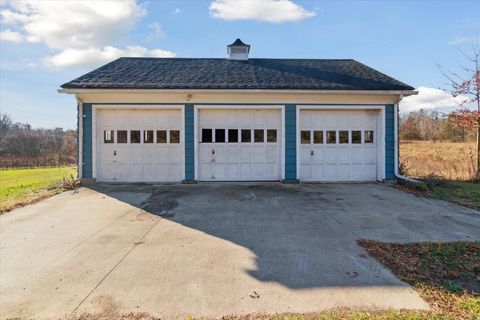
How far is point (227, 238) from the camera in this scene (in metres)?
4.65

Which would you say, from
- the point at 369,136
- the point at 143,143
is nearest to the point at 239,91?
the point at 143,143

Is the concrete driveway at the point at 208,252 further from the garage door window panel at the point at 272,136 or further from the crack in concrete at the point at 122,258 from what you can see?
the garage door window panel at the point at 272,136

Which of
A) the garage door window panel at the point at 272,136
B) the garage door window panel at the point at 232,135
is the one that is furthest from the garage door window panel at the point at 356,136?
the garage door window panel at the point at 232,135

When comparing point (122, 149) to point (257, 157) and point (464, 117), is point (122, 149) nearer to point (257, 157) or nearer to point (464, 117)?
point (257, 157)

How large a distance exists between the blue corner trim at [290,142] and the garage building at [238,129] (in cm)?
3

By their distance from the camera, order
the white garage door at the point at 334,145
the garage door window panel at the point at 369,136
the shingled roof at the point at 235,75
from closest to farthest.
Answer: the shingled roof at the point at 235,75 < the white garage door at the point at 334,145 < the garage door window panel at the point at 369,136

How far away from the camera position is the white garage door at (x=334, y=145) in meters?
10.1

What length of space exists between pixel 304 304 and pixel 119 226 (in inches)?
147

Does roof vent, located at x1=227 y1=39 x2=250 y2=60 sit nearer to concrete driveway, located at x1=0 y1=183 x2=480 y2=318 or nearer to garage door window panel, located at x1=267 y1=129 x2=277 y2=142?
garage door window panel, located at x1=267 y1=129 x2=277 y2=142

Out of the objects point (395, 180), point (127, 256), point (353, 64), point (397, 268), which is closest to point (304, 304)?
point (397, 268)

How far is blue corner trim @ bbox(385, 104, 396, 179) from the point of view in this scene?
A: 32.8ft

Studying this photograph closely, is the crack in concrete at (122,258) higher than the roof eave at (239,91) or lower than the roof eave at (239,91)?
lower

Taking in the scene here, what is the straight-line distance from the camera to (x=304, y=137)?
33.0 feet

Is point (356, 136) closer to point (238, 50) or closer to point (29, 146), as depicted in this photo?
point (238, 50)
